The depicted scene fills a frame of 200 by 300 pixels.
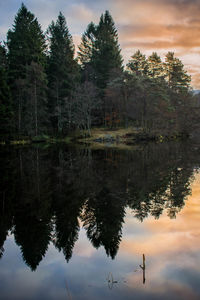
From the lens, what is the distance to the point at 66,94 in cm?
5547

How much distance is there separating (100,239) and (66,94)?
165 feet

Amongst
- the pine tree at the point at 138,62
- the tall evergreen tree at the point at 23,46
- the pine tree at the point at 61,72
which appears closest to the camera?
the tall evergreen tree at the point at 23,46

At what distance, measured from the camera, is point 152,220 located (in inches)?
359

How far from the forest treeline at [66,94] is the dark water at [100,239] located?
109 feet

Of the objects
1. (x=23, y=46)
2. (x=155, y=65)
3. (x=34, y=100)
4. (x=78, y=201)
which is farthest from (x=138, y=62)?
(x=78, y=201)

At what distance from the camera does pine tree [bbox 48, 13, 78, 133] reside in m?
52.9

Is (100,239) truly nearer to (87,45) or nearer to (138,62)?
(138,62)

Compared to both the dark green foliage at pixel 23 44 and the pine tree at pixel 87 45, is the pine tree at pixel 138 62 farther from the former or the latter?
the dark green foliage at pixel 23 44

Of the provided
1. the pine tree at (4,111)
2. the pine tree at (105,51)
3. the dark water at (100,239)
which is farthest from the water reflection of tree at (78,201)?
the pine tree at (105,51)

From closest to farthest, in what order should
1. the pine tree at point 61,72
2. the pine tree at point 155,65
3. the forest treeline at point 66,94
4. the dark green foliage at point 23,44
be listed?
the forest treeline at point 66,94, the dark green foliage at point 23,44, the pine tree at point 61,72, the pine tree at point 155,65

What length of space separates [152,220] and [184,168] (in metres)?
10.3

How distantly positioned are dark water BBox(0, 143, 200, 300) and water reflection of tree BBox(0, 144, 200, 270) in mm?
34

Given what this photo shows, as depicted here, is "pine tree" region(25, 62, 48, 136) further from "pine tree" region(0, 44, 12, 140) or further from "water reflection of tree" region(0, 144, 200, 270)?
"water reflection of tree" region(0, 144, 200, 270)

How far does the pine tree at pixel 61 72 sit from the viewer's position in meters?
52.9
